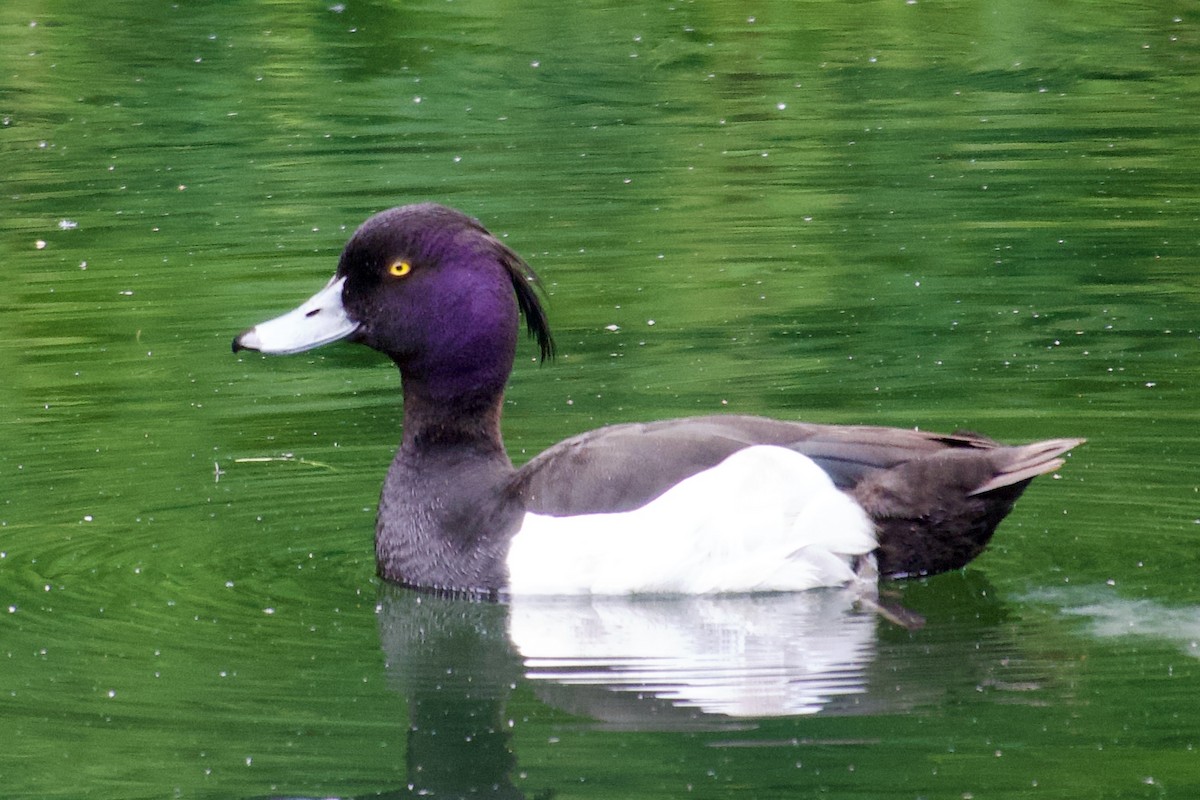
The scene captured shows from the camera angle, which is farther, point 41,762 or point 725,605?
point 725,605

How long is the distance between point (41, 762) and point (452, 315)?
2.15m

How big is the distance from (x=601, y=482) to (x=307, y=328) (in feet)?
3.71

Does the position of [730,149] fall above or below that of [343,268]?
below

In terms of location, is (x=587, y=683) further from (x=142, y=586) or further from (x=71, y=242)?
(x=71, y=242)

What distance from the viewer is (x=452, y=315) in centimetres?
721

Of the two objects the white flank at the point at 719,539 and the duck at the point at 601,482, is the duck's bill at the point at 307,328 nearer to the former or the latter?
the duck at the point at 601,482

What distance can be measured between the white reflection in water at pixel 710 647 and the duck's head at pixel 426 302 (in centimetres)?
88

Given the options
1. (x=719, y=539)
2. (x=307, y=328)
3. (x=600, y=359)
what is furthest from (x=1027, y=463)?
(x=600, y=359)

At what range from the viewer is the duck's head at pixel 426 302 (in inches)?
283

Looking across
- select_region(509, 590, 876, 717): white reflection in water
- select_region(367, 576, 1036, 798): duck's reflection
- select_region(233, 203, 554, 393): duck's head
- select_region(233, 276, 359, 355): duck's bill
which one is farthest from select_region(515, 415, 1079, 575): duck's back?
select_region(233, 276, 359, 355): duck's bill

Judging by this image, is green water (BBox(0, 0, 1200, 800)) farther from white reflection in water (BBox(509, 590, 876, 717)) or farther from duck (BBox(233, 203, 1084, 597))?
duck (BBox(233, 203, 1084, 597))

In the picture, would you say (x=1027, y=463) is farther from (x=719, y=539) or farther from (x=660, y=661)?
(x=660, y=661)

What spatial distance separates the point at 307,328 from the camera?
7230mm

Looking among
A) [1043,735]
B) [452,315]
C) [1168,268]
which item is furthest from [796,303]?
[1043,735]
